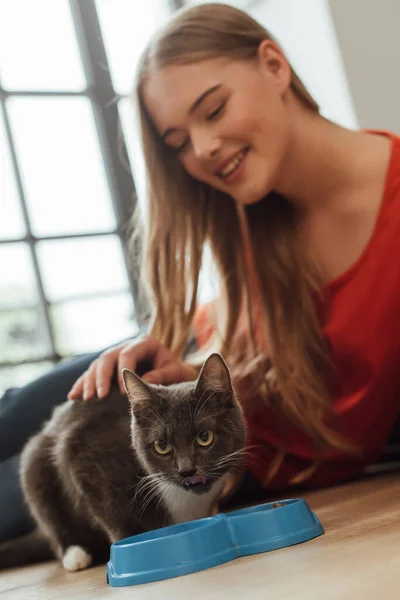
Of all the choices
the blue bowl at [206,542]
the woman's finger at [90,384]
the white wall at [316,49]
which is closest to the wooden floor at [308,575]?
the blue bowl at [206,542]

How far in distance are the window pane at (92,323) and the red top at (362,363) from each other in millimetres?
1178

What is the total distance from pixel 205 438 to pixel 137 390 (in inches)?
4.7

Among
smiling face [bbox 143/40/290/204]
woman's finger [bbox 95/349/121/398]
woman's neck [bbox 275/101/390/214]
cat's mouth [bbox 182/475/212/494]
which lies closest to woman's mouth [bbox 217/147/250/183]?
smiling face [bbox 143/40/290/204]

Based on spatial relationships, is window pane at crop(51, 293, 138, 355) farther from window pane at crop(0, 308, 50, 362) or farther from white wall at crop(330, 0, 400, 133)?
white wall at crop(330, 0, 400, 133)

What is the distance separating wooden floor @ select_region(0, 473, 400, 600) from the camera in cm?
68

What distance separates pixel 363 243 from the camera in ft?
4.93

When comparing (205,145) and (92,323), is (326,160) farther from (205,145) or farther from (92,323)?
(92,323)

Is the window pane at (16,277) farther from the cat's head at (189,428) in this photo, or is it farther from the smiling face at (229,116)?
the cat's head at (189,428)

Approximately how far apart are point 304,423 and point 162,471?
1.52 feet

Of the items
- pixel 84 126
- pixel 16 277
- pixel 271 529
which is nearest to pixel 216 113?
pixel 271 529

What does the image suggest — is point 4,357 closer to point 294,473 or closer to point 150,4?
point 294,473

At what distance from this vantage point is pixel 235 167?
1460 millimetres

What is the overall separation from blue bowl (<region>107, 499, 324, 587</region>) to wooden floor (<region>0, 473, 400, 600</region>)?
15mm

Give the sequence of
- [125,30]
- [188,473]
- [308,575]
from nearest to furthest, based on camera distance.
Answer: [308,575], [188,473], [125,30]
